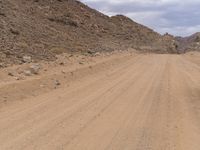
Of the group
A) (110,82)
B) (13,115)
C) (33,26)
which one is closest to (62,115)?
(13,115)

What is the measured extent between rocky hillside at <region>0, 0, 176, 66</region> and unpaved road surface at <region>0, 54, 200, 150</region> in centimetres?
615

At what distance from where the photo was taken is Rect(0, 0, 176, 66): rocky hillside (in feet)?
79.2

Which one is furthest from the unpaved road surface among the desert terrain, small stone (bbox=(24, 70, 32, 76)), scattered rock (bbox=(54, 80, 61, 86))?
small stone (bbox=(24, 70, 32, 76))

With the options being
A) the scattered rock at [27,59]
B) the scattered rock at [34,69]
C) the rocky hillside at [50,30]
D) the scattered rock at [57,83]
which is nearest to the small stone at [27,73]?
the scattered rock at [34,69]

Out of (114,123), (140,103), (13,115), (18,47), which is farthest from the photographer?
(18,47)

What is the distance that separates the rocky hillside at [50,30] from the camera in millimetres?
24125

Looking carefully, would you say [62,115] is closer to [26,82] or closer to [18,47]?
[26,82]

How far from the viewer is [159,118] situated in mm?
11023

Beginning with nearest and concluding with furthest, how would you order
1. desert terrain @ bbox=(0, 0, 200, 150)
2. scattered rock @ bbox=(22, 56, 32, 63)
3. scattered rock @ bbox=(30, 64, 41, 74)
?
1. desert terrain @ bbox=(0, 0, 200, 150)
2. scattered rock @ bbox=(30, 64, 41, 74)
3. scattered rock @ bbox=(22, 56, 32, 63)

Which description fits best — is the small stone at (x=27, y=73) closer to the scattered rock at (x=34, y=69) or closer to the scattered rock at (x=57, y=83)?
the scattered rock at (x=34, y=69)

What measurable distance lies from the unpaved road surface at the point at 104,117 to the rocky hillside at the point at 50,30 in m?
6.15

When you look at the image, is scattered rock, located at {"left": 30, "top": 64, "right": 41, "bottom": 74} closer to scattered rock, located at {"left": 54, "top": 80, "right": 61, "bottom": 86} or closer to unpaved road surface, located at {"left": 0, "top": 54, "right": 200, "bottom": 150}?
scattered rock, located at {"left": 54, "top": 80, "right": 61, "bottom": 86}

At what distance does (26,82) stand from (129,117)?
5.53 m

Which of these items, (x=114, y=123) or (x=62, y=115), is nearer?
(x=114, y=123)
